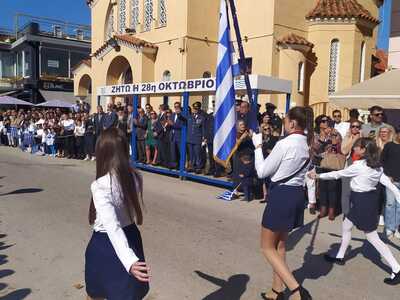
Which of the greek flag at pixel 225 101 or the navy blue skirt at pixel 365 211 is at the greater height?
the greek flag at pixel 225 101

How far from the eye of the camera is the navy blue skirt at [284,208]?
12.8 feet

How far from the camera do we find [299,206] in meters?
3.97

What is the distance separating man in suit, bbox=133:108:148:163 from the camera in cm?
1307

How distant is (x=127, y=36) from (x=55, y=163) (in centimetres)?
911

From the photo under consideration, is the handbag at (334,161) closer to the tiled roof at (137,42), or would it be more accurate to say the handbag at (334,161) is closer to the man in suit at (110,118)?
the man in suit at (110,118)

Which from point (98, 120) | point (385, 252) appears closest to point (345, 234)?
point (385, 252)

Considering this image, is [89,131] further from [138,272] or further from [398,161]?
[138,272]

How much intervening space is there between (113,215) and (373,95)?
9517mm

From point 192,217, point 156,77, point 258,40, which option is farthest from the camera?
point 156,77

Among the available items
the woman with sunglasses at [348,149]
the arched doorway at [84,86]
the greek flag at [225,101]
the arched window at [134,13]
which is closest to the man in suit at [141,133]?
the woman with sunglasses at [348,149]

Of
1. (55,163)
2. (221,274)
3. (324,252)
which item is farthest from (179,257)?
(55,163)

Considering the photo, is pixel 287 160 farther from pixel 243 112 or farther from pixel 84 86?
pixel 84 86

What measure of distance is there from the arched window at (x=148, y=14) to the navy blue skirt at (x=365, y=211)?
17.4 meters

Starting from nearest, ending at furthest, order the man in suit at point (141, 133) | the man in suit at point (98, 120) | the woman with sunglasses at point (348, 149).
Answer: the woman with sunglasses at point (348, 149)
the man in suit at point (141, 133)
the man in suit at point (98, 120)
